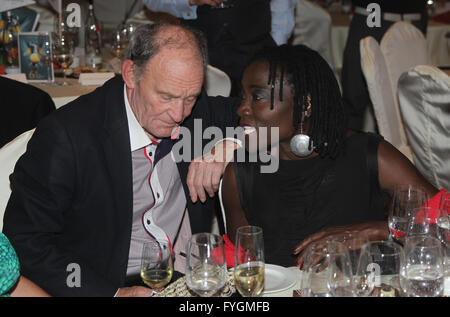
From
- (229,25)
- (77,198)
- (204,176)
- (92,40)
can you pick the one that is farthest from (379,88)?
(92,40)

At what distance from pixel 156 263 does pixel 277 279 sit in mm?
307

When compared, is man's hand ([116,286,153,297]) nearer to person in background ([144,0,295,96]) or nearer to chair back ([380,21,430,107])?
person in background ([144,0,295,96])

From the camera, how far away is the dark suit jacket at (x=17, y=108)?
2.56 meters

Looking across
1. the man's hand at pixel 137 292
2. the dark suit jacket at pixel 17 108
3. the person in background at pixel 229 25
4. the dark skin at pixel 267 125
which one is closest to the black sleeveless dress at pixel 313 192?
the dark skin at pixel 267 125

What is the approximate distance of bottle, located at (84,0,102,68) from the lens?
3.93m

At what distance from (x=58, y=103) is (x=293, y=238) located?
5.19 ft

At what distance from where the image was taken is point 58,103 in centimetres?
304

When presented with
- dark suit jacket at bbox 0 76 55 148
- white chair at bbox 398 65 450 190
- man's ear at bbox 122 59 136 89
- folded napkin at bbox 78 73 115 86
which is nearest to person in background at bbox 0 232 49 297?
man's ear at bbox 122 59 136 89

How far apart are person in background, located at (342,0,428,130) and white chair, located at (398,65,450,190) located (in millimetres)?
1948

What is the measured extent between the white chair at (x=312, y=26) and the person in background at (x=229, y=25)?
183 centimetres

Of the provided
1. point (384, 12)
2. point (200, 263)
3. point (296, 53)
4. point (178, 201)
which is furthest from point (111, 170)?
point (384, 12)

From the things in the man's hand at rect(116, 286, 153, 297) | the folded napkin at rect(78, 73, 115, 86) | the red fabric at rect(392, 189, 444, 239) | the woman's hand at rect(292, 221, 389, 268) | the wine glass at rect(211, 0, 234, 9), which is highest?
the wine glass at rect(211, 0, 234, 9)

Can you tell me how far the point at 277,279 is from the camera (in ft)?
4.82

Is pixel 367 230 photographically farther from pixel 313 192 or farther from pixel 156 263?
pixel 156 263
